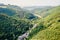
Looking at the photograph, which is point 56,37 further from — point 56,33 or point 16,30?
point 16,30

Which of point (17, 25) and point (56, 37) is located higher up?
point (56, 37)

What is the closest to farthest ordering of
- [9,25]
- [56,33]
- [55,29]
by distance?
[56,33] → [55,29] → [9,25]

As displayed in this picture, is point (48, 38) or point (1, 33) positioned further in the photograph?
point (1, 33)

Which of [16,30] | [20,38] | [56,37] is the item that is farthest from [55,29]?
[16,30]

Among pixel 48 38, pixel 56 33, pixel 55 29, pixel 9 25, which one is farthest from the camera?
pixel 9 25

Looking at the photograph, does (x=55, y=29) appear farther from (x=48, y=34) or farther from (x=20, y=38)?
(x=20, y=38)

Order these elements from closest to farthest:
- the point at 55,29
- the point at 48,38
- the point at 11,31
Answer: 1. the point at 48,38
2. the point at 55,29
3. the point at 11,31

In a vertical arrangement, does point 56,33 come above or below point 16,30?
above

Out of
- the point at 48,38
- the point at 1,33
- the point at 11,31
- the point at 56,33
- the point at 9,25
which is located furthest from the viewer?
the point at 9,25

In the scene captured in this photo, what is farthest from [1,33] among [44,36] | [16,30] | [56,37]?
[56,37]
